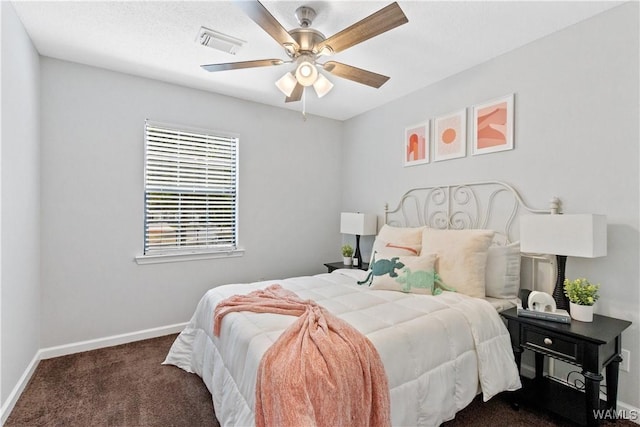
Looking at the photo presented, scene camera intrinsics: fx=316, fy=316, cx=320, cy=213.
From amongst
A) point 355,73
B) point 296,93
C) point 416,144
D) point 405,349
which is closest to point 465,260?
point 405,349

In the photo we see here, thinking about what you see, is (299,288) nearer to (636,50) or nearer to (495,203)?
(495,203)

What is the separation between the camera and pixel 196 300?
11.2ft

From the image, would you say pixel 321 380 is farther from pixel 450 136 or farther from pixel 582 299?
pixel 450 136

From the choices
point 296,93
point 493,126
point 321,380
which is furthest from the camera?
point 493,126

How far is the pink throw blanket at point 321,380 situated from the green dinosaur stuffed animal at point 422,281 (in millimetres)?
892

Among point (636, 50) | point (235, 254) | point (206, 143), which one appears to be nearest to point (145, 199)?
point (206, 143)

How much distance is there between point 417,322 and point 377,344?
1.17 feet

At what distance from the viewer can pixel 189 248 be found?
339 centimetres

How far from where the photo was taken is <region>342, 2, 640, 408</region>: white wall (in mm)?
1987

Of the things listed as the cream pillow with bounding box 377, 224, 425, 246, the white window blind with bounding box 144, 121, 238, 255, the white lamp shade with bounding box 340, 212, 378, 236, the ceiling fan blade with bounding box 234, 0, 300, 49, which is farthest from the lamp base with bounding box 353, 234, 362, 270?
the ceiling fan blade with bounding box 234, 0, 300, 49

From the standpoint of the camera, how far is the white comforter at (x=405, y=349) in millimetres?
1581

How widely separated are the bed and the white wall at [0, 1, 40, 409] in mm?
1024

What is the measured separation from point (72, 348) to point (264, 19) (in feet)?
10.3

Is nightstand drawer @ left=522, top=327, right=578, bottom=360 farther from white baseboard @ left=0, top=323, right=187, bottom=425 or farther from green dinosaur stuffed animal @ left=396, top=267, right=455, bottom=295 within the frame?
white baseboard @ left=0, top=323, right=187, bottom=425
